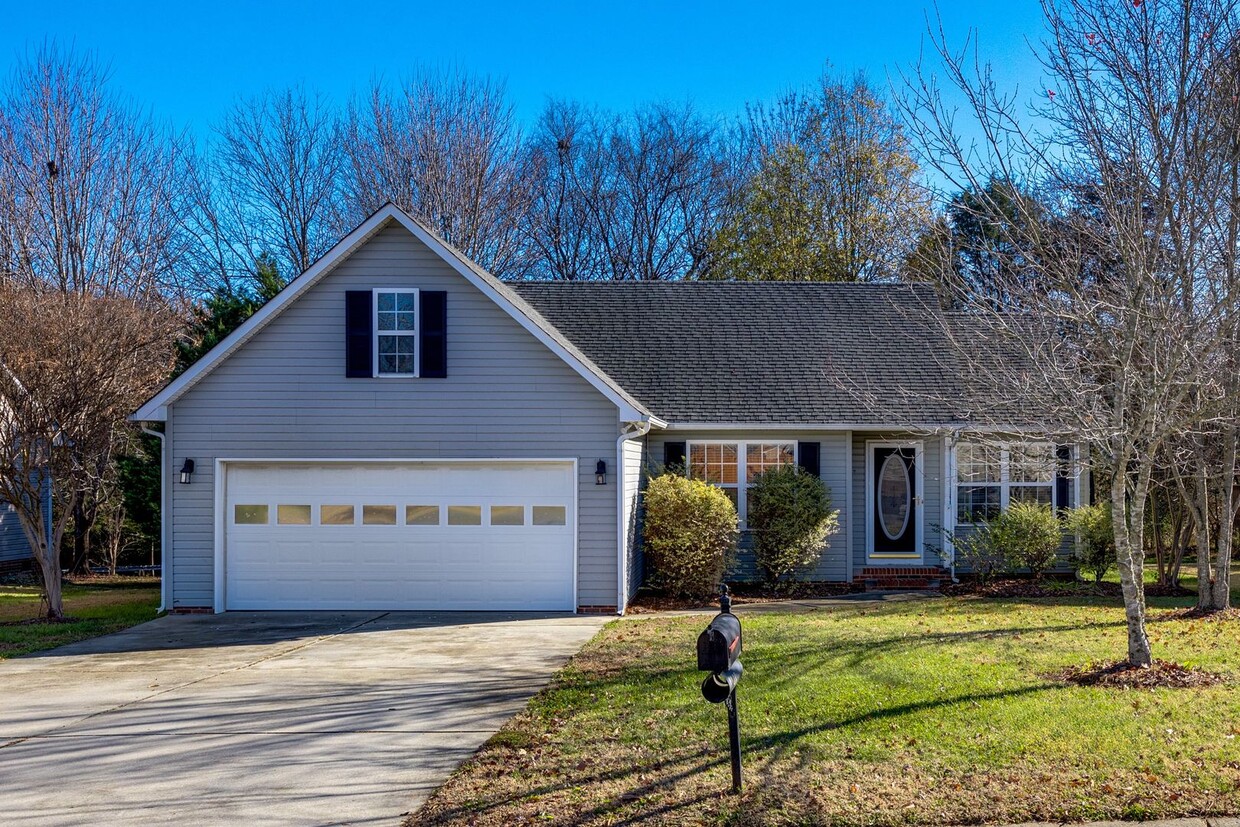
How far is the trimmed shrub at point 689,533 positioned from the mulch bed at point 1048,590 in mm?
3806

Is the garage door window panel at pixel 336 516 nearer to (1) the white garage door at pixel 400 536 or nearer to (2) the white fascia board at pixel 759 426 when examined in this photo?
(1) the white garage door at pixel 400 536

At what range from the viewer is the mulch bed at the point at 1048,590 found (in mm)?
15617

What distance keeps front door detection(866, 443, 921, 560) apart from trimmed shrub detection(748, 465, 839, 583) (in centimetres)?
160

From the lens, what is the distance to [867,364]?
60.7ft

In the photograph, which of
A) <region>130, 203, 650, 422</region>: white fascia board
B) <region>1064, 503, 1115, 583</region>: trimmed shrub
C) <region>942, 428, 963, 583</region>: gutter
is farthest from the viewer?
<region>942, 428, 963, 583</region>: gutter

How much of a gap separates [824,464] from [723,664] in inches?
463

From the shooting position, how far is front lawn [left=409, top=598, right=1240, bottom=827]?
19.5 ft

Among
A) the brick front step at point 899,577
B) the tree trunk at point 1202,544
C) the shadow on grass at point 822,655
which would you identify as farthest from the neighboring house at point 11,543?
the tree trunk at point 1202,544

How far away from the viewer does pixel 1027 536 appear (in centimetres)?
1669

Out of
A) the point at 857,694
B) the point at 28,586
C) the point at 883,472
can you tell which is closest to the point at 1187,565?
Answer: the point at 883,472

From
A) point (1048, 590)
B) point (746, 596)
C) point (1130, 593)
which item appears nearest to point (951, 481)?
point (1048, 590)

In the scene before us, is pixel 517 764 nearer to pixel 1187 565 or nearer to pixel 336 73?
pixel 1187 565

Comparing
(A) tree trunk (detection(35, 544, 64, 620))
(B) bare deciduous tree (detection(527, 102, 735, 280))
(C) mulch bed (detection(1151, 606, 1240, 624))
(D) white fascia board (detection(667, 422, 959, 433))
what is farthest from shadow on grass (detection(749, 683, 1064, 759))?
(B) bare deciduous tree (detection(527, 102, 735, 280))

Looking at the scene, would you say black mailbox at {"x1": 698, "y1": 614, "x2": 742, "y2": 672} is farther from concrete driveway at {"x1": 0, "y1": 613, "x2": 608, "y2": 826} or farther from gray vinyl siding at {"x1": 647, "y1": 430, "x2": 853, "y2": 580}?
gray vinyl siding at {"x1": 647, "y1": 430, "x2": 853, "y2": 580}
